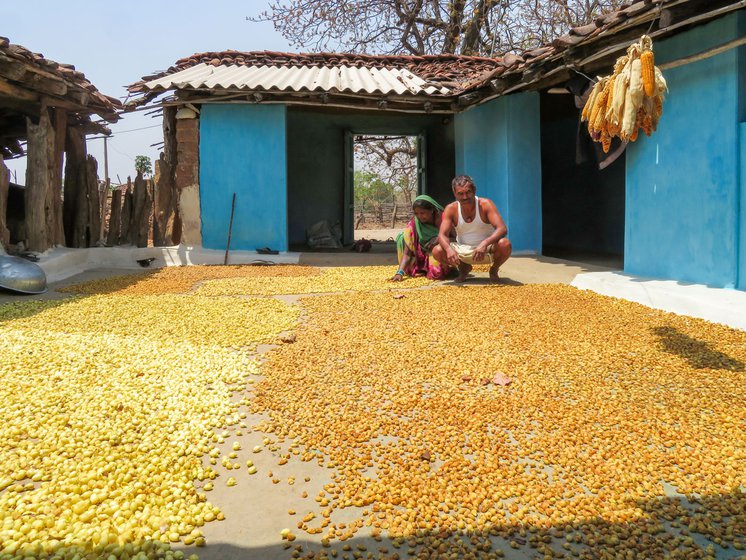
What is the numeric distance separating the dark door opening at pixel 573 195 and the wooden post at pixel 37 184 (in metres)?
6.95

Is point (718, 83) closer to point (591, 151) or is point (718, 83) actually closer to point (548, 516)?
point (591, 151)

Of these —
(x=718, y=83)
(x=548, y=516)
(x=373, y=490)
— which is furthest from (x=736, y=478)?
(x=718, y=83)

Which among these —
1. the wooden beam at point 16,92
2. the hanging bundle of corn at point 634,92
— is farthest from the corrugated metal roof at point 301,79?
the hanging bundle of corn at point 634,92

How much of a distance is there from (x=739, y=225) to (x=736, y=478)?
3.10 m

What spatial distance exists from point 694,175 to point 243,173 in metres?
5.87

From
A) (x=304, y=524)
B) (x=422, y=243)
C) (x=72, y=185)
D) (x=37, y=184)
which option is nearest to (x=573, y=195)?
(x=422, y=243)

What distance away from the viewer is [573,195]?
35.1 feet

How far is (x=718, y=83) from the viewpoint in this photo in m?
4.62

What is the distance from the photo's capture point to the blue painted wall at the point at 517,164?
836cm

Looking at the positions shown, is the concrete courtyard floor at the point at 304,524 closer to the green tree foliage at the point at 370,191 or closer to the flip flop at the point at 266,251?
the flip flop at the point at 266,251

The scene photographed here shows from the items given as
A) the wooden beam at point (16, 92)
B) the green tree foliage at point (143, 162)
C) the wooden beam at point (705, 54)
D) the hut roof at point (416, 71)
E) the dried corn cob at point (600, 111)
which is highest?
the green tree foliage at point (143, 162)

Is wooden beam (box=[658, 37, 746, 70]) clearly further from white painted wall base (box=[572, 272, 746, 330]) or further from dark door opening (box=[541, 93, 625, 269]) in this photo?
dark door opening (box=[541, 93, 625, 269])

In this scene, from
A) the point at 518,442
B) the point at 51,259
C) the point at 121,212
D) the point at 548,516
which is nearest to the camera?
the point at 548,516

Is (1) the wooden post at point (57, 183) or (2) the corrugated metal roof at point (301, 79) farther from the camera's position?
(2) the corrugated metal roof at point (301, 79)
